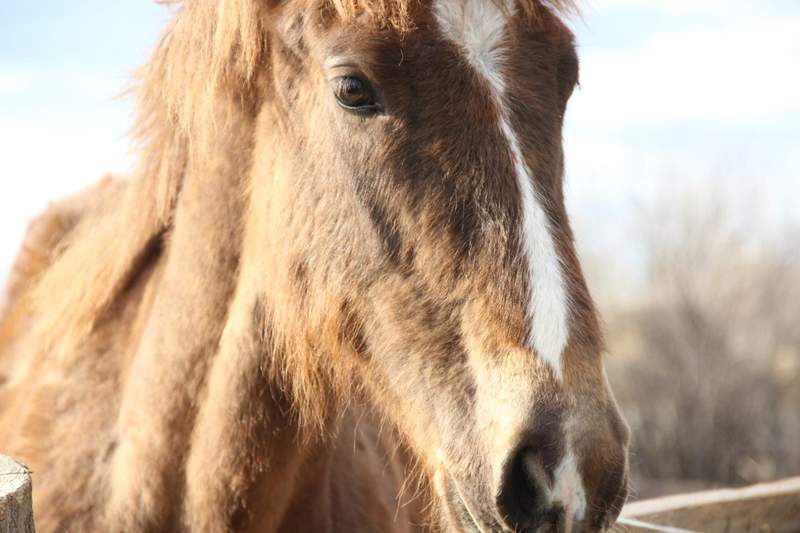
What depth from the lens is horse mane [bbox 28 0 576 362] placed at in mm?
2537

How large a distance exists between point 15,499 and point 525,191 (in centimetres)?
138

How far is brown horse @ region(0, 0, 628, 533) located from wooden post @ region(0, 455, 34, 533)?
0.69 metres

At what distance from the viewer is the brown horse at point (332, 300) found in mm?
2033

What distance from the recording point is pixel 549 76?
239 centimetres

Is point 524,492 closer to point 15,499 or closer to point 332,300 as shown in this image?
point 332,300

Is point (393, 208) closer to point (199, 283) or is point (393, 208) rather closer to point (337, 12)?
point (337, 12)

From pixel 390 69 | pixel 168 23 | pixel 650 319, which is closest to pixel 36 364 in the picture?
pixel 168 23

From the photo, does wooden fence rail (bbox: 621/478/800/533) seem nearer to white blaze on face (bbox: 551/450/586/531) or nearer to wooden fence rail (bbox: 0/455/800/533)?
wooden fence rail (bbox: 0/455/800/533)

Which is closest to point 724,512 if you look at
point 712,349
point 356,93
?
point 356,93

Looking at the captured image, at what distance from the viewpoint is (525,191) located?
2.14m

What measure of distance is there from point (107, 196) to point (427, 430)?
1.91 m

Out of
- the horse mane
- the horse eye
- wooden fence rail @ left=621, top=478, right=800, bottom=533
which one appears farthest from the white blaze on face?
wooden fence rail @ left=621, top=478, right=800, bottom=533

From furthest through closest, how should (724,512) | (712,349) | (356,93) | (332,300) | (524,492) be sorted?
(712,349) → (724,512) → (332,300) → (356,93) → (524,492)

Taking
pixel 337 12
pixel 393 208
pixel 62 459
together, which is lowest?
pixel 62 459
